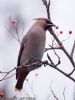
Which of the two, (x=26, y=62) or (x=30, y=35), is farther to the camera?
(x=30, y=35)

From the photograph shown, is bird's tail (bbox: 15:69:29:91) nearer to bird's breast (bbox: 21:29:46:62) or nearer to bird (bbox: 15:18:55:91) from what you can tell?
bird (bbox: 15:18:55:91)

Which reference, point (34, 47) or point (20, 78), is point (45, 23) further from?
point (20, 78)

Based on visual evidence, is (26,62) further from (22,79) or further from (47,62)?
(47,62)

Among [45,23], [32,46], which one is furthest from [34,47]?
[45,23]

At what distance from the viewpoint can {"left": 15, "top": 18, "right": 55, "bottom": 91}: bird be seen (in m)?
4.13

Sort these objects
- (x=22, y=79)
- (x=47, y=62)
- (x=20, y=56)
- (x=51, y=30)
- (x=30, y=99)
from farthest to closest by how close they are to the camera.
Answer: (x=30, y=99) < (x=20, y=56) < (x=22, y=79) < (x=51, y=30) < (x=47, y=62)

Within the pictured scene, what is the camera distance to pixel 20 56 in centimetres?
447

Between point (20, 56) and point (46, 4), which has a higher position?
point (46, 4)

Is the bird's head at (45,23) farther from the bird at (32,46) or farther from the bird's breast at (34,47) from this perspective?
the bird's breast at (34,47)

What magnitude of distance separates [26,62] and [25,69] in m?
0.07

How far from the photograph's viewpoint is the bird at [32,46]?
13.5 ft

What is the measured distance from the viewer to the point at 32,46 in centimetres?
443

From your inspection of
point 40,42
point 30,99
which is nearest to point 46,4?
point 40,42

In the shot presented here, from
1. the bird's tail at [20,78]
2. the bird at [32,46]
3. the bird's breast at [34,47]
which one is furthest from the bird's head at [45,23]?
the bird's tail at [20,78]
